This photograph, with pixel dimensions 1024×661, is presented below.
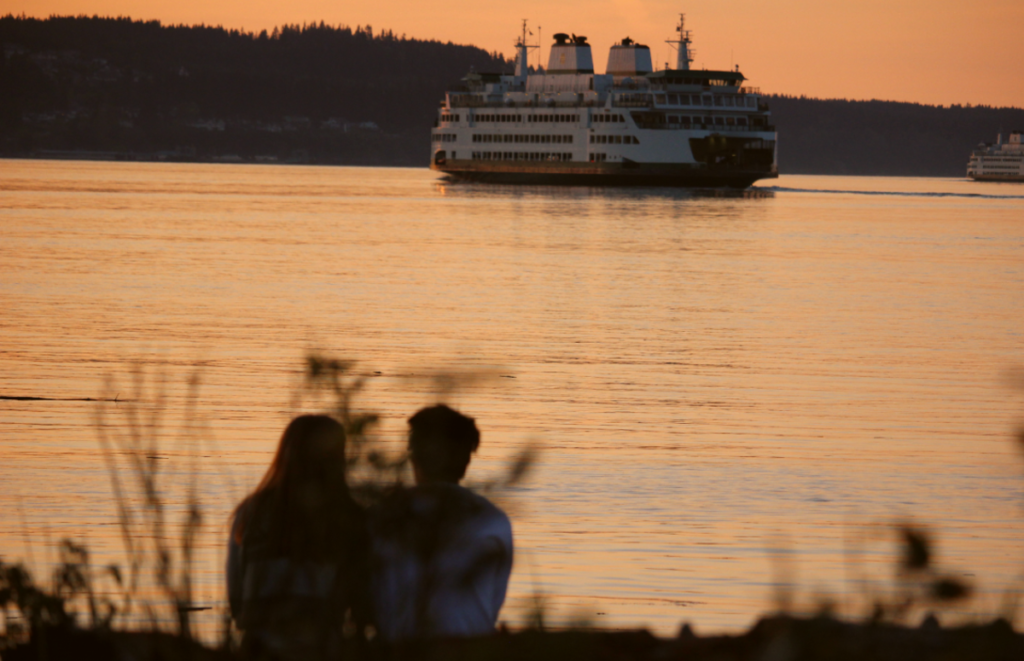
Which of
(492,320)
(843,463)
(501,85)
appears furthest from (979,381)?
(501,85)

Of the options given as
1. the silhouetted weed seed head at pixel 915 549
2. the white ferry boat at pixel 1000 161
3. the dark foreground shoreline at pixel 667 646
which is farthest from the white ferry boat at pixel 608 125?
the silhouetted weed seed head at pixel 915 549

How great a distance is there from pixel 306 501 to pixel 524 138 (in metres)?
100

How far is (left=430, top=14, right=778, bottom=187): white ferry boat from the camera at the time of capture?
92.5 metres

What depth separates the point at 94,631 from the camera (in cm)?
380

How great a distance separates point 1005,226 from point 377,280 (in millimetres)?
38097

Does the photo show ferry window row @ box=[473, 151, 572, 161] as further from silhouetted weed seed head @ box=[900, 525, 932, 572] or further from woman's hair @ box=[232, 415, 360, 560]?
silhouetted weed seed head @ box=[900, 525, 932, 572]

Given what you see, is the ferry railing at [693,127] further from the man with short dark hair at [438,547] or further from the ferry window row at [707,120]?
the man with short dark hair at [438,547]

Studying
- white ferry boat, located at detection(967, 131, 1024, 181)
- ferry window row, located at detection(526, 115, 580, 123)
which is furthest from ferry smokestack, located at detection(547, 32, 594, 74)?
white ferry boat, located at detection(967, 131, 1024, 181)

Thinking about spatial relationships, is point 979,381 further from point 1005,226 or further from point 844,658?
point 1005,226

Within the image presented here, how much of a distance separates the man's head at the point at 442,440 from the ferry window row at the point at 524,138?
95479mm

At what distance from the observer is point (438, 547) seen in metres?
2.85

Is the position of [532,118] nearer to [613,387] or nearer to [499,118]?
[499,118]

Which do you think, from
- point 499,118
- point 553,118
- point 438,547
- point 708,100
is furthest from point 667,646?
point 499,118

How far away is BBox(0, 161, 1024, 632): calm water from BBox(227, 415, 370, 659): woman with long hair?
15.4 inches
